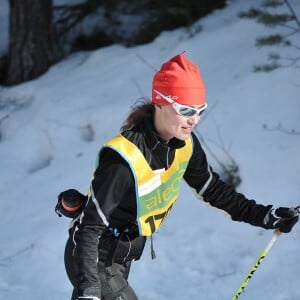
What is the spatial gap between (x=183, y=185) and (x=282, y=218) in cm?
261

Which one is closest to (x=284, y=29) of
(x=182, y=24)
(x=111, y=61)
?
(x=182, y=24)

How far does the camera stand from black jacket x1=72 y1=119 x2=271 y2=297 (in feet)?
8.98

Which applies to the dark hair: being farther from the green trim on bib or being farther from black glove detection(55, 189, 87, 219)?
black glove detection(55, 189, 87, 219)

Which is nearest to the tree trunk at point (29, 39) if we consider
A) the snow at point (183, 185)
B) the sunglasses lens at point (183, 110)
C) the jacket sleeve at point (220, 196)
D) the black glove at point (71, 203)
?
the snow at point (183, 185)

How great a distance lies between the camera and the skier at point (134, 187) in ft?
9.04

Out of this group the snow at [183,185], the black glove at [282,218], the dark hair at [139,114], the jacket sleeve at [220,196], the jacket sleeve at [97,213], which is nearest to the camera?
the jacket sleeve at [97,213]

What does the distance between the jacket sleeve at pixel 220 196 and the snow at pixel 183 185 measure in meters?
1.34

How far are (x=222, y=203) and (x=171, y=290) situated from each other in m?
1.56

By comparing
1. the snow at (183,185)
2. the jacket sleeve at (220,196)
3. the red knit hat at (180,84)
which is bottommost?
the snow at (183,185)

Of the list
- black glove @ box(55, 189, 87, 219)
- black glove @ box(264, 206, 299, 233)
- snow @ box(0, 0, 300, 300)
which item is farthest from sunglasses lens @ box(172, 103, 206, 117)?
snow @ box(0, 0, 300, 300)

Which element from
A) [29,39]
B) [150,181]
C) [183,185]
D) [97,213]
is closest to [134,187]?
[150,181]

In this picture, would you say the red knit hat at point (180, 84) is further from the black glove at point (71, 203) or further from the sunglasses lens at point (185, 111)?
the black glove at point (71, 203)

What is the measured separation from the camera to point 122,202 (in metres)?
2.91

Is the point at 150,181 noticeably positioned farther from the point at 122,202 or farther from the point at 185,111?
the point at 185,111
